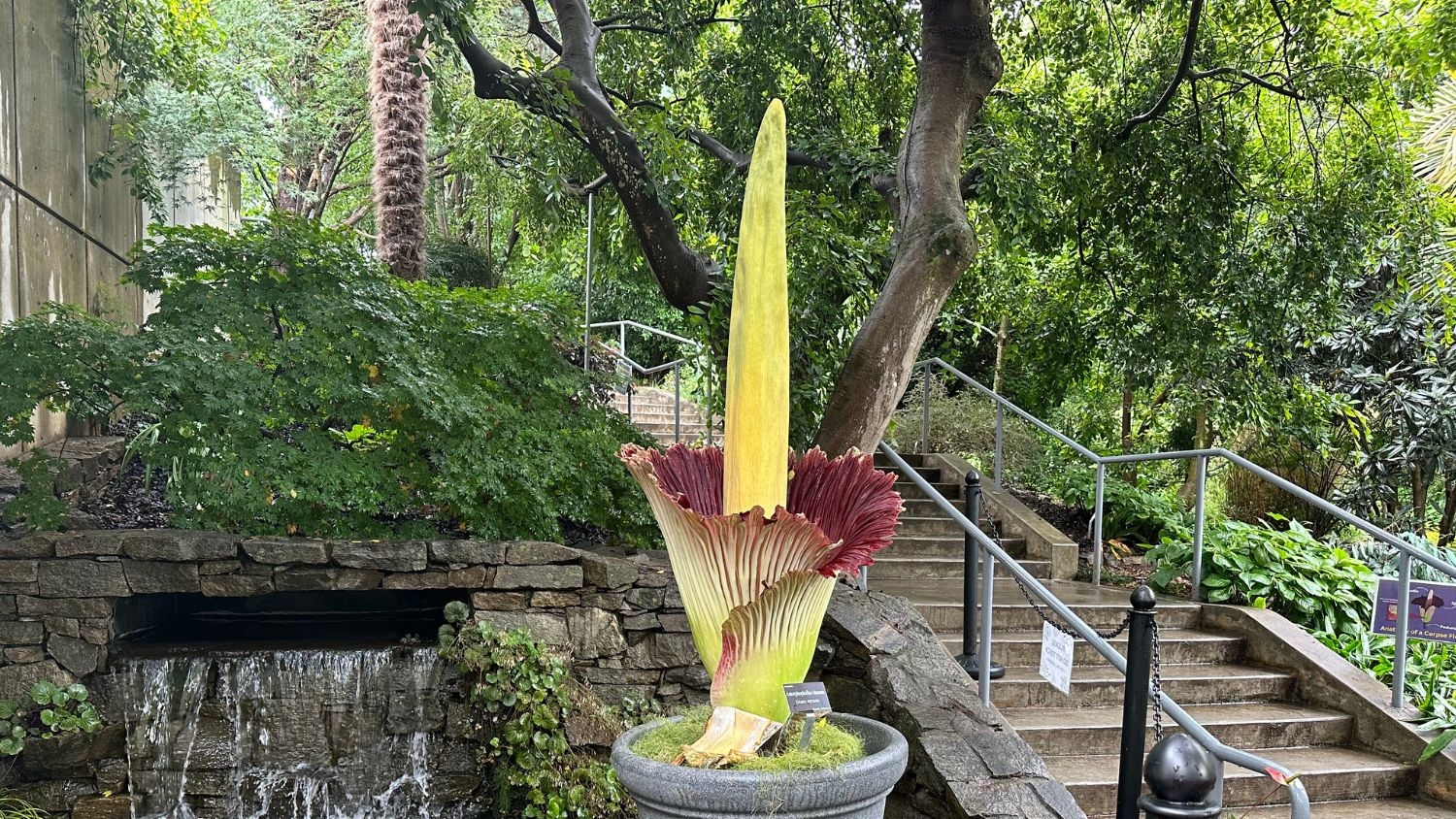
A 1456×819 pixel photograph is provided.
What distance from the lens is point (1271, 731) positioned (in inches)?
181

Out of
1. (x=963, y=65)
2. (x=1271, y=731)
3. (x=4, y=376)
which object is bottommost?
(x=1271, y=731)

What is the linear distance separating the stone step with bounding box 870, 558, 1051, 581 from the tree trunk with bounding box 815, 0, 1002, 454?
1456mm

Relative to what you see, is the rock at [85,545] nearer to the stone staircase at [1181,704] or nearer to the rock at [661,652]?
the rock at [661,652]

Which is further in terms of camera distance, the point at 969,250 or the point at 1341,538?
the point at 1341,538

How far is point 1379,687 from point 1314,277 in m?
2.97

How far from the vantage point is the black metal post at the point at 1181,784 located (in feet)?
7.78

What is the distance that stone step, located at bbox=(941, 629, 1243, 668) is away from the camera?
16.6 feet

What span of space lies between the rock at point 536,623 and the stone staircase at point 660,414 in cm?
447

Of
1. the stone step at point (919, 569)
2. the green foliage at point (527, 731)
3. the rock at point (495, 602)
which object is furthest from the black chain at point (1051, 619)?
the rock at point (495, 602)

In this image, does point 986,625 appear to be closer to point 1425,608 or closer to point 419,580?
point 1425,608

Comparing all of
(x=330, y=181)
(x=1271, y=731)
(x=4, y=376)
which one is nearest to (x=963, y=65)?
(x=1271, y=731)

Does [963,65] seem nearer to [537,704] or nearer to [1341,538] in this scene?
[537,704]

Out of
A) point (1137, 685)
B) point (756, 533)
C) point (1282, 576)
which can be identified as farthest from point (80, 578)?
point (1282, 576)

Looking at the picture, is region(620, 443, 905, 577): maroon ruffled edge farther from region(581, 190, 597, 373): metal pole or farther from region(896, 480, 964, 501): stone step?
region(896, 480, 964, 501): stone step
